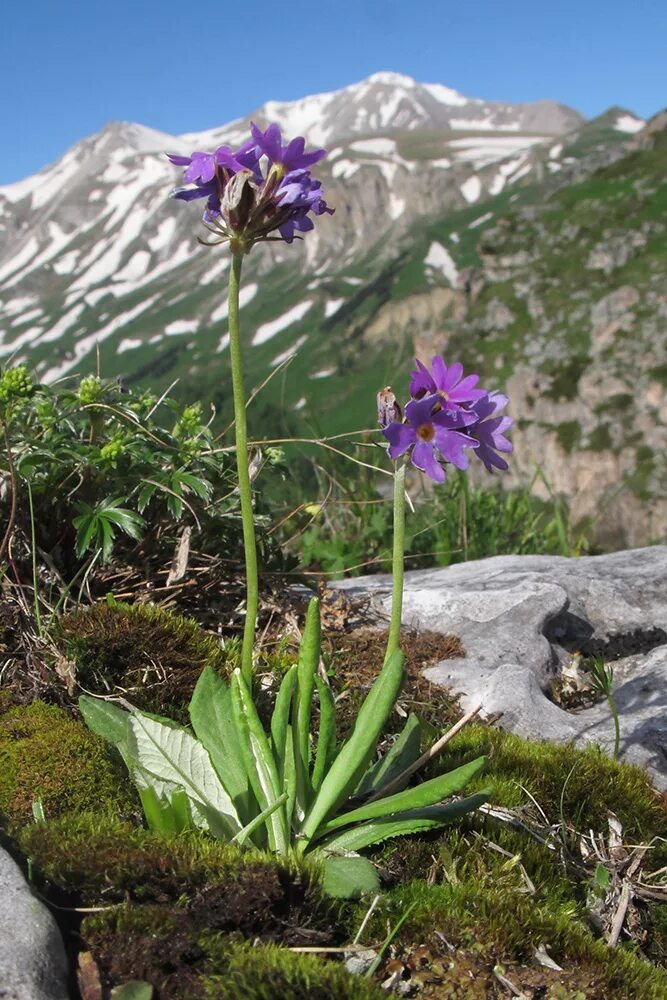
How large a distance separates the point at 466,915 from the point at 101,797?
1234 mm

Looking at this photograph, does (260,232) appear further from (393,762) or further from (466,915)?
(466,915)

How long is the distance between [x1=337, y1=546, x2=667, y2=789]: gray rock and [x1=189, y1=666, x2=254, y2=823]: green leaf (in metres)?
1.31

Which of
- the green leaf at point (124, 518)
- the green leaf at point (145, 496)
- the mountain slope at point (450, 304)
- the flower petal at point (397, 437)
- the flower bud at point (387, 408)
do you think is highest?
the mountain slope at point (450, 304)

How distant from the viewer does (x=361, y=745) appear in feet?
9.27

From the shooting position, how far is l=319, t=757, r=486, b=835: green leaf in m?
2.60

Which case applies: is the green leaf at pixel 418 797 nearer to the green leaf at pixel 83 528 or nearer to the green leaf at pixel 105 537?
the green leaf at pixel 105 537

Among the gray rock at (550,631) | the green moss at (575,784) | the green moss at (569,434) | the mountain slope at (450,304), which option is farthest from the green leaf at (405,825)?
the green moss at (569,434)

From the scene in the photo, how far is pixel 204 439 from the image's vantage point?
4.82 meters

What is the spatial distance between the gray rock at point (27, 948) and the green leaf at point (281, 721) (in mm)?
898

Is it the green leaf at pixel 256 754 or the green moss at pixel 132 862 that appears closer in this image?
the green moss at pixel 132 862

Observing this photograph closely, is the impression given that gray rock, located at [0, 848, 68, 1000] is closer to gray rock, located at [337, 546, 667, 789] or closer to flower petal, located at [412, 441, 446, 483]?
flower petal, located at [412, 441, 446, 483]

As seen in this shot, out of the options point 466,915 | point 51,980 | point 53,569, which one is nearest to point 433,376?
point 466,915

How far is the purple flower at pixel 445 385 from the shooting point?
273cm

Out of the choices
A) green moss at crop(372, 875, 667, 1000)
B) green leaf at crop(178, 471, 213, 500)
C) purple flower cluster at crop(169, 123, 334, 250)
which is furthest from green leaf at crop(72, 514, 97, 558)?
green moss at crop(372, 875, 667, 1000)
